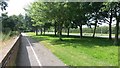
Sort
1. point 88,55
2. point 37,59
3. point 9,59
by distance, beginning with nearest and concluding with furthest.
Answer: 1. point 9,59
2. point 37,59
3. point 88,55

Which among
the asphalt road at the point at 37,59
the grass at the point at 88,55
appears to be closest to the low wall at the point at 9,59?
the asphalt road at the point at 37,59

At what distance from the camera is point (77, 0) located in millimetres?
27312

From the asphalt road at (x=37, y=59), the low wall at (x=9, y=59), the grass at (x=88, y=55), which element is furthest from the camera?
the grass at (x=88, y=55)

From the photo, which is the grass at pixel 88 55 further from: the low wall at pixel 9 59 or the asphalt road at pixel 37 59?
the low wall at pixel 9 59

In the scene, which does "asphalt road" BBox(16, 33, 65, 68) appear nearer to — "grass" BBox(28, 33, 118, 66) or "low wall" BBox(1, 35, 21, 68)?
"grass" BBox(28, 33, 118, 66)

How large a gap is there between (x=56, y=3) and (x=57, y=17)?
10.0ft

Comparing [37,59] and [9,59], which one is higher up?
[9,59]

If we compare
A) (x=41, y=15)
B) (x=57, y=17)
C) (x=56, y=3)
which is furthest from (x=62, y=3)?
(x=41, y=15)

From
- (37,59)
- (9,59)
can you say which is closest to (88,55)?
(37,59)

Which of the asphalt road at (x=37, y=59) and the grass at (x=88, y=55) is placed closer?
the asphalt road at (x=37, y=59)

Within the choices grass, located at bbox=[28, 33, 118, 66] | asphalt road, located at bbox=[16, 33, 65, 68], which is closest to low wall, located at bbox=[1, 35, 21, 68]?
asphalt road, located at bbox=[16, 33, 65, 68]

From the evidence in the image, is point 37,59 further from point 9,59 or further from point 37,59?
point 9,59

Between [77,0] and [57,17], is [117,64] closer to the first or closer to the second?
[77,0]

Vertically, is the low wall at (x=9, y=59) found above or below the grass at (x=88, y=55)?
above
